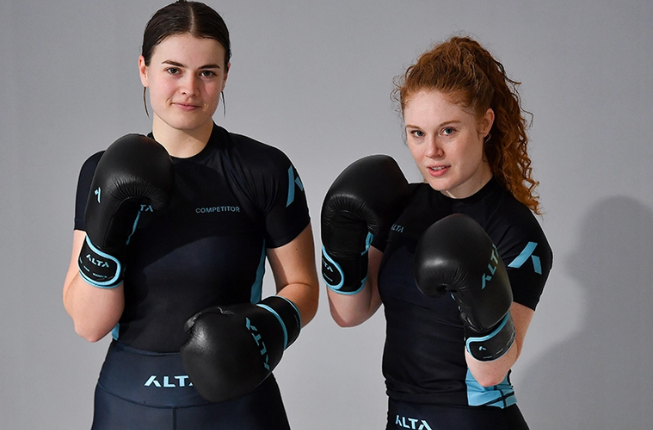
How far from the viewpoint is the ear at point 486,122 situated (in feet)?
4.82

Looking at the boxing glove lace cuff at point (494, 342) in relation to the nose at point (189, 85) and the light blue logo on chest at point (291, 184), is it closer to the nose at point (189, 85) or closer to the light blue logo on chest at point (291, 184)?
the light blue logo on chest at point (291, 184)

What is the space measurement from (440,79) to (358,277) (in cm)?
47

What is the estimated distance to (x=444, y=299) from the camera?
1456 mm

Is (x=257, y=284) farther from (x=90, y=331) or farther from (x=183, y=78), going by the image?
(x=183, y=78)

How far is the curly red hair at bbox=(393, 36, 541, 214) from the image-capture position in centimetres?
143

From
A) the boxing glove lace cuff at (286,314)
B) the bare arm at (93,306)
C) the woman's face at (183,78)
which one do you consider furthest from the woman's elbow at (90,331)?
the woman's face at (183,78)

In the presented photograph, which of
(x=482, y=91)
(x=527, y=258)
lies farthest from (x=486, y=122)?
(x=527, y=258)

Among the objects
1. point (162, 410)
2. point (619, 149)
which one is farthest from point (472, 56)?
point (619, 149)

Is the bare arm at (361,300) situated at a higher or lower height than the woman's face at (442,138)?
lower

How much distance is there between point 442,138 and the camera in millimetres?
1430

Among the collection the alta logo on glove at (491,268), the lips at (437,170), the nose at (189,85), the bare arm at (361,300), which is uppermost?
the nose at (189,85)

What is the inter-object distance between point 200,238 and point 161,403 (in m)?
0.35

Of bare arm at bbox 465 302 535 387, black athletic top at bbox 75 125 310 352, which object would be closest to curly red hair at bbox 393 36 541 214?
bare arm at bbox 465 302 535 387

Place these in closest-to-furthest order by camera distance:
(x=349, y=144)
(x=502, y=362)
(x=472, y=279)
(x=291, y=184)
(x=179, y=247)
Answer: (x=472, y=279), (x=502, y=362), (x=179, y=247), (x=291, y=184), (x=349, y=144)
